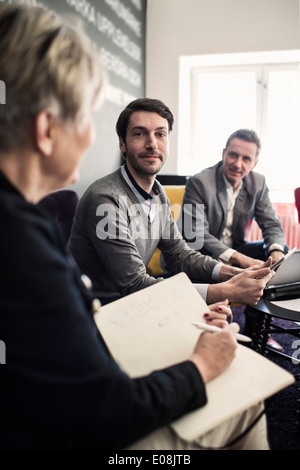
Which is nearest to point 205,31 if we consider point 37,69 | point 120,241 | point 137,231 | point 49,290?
point 137,231

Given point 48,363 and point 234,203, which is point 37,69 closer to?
point 48,363

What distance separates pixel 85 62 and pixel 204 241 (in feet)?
5.87

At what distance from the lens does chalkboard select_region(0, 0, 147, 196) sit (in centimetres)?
269

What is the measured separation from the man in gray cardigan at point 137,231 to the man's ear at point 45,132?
2.59ft

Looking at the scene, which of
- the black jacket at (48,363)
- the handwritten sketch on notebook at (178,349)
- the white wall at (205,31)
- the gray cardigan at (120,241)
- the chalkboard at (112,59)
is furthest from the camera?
the white wall at (205,31)

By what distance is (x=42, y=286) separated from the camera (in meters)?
0.49

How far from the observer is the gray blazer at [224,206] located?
2.40m

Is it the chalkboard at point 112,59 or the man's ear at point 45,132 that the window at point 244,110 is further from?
the man's ear at point 45,132

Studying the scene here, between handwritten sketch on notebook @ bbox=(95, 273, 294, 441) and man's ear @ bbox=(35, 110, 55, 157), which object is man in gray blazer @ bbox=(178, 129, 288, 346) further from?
man's ear @ bbox=(35, 110, 55, 157)

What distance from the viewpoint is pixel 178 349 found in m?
0.76

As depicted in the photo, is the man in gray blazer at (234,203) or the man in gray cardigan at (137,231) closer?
the man in gray cardigan at (137,231)

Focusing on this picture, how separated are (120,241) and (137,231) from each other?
219 mm

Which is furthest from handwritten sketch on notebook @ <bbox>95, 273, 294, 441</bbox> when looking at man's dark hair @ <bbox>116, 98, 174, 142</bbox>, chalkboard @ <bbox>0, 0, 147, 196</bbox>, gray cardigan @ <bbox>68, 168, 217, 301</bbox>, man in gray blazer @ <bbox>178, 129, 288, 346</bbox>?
chalkboard @ <bbox>0, 0, 147, 196</bbox>

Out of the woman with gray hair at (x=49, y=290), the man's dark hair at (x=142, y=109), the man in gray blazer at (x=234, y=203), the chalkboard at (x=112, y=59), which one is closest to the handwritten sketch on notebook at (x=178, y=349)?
the woman with gray hair at (x=49, y=290)
